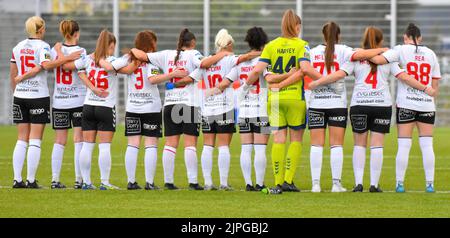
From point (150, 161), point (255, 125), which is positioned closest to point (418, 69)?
point (255, 125)

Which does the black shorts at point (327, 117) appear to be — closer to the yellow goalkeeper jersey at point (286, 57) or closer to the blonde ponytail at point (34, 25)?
the yellow goalkeeper jersey at point (286, 57)

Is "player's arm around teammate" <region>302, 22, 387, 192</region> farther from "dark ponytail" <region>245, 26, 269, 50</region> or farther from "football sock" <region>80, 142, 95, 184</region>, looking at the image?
"football sock" <region>80, 142, 95, 184</region>

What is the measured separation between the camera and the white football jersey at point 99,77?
1481 cm

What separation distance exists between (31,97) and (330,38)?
404 centimetres

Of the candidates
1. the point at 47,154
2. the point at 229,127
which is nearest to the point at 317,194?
the point at 229,127

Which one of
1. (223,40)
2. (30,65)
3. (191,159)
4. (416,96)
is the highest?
(223,40)

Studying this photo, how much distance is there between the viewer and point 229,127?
14898mm

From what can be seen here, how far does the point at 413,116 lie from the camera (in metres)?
14.5

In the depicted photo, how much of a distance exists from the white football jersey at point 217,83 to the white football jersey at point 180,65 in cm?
14

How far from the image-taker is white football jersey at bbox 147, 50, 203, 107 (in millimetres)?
14781

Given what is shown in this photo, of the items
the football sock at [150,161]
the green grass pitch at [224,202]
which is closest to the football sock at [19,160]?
the green grass pitch at [224,202]

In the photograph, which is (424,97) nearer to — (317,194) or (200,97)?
(317,194)

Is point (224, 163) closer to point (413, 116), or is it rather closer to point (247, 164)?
point (247, 164)

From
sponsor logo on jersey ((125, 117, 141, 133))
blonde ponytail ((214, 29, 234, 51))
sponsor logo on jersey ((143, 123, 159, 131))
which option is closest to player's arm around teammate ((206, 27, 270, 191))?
blonde ponytail ((214, 29, 234, 51))
